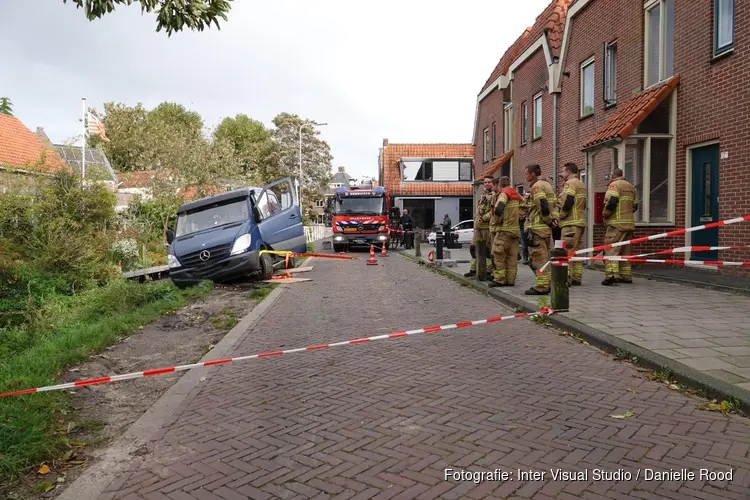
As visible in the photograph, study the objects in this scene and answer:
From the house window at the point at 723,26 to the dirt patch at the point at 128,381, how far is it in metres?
9.01

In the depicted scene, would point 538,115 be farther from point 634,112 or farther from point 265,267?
point 265,267

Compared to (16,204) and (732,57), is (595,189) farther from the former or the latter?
(16,204)

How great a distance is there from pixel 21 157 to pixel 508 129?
73.5 feet

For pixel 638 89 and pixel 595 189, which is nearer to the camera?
pixel 638 89

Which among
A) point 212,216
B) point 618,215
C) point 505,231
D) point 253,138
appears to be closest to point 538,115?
point 618,215

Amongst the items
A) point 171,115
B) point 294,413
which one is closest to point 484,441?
point 294,413

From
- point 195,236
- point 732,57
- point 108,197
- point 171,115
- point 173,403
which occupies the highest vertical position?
point 171,115

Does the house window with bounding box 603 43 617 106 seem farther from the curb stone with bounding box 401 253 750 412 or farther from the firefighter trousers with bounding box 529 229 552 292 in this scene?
the curb stone with bounding box 401 253 750 412

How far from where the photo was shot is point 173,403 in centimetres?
452

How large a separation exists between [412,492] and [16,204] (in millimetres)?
11978

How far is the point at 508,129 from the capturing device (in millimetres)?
24109

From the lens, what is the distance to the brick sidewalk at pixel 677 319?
5.00m

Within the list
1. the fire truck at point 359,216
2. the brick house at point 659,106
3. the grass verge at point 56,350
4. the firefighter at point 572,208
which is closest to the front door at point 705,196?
the brick house at point 659,106

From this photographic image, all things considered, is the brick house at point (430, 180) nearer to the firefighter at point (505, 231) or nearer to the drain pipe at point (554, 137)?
the drain pipe at point (554, 137)
